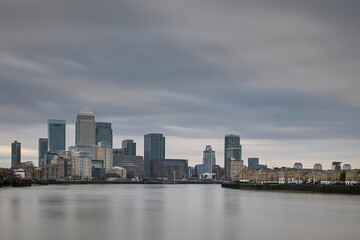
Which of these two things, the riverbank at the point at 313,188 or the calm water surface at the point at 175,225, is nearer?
the calm water surface at the point at 175,225

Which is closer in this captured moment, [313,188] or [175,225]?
[175,225]

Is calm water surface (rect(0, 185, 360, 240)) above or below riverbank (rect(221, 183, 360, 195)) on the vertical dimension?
above

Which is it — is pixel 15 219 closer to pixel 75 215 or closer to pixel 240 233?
pixel 75 215

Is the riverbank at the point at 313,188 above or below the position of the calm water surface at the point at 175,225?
below

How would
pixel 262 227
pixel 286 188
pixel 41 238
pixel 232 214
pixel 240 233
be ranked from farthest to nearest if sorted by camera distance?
pixel 286 188 < pixel 232 214 < pixel 262 227 < pixel 240 233 < pixel 41 238

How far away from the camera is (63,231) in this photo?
173 feet

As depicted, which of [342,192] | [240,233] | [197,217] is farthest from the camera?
[342,192]

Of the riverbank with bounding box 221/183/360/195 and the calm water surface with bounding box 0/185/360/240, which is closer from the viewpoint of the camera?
the calm water surface with bounding box 0/185/360/240

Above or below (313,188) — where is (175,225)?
above

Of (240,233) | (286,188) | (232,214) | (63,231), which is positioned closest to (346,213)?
(232,214)

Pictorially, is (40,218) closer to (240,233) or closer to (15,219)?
(15,219)

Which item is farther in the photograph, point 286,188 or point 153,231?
point 286,188

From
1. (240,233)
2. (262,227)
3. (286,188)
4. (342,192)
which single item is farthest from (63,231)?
(286,188)

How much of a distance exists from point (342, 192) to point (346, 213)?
70831 millimetres
